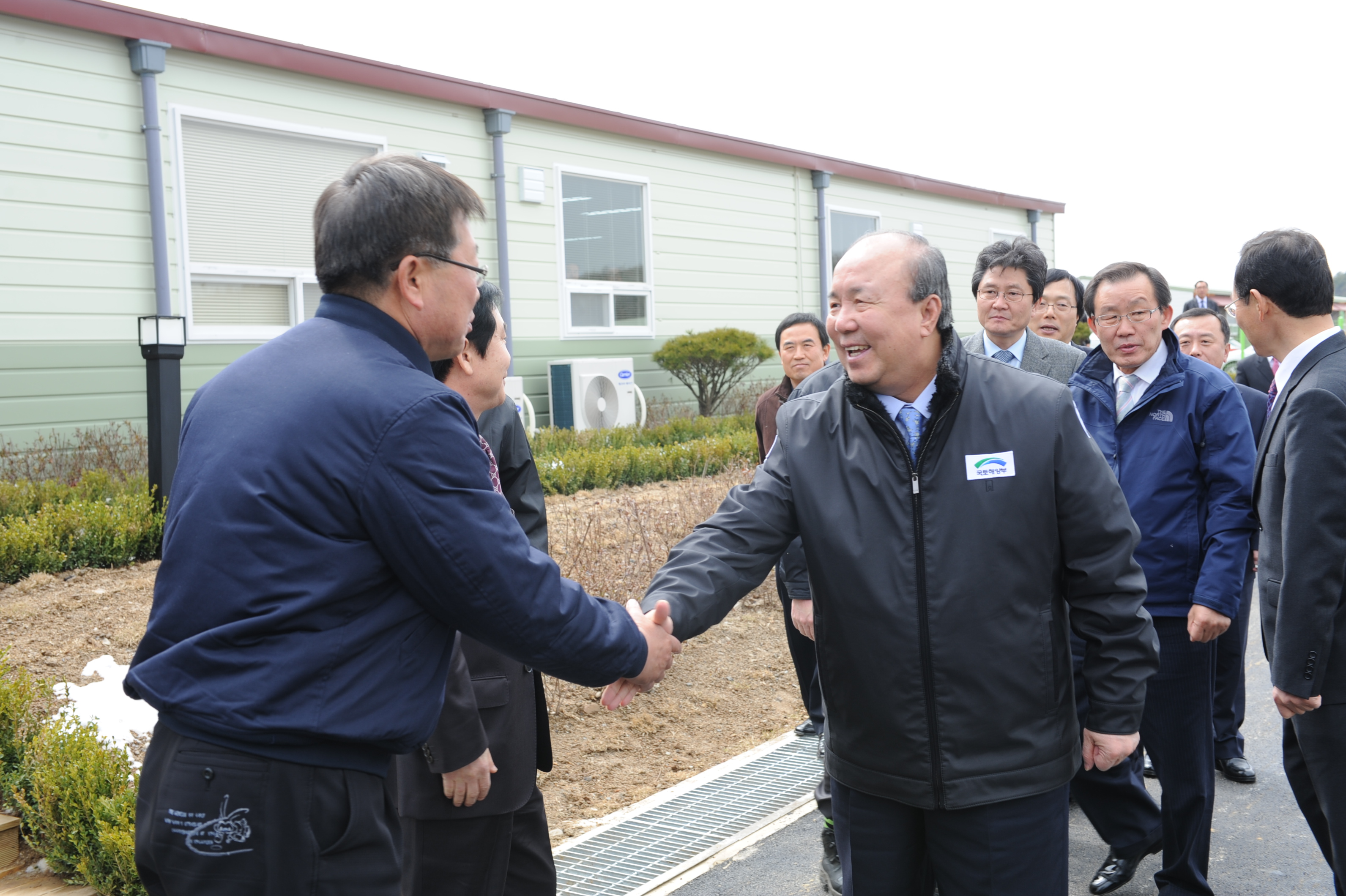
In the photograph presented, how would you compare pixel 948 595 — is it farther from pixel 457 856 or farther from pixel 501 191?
pixel 501 191

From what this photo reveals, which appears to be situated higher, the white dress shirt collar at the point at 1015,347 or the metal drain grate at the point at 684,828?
the white dress shirt collar at the point at 1015,347

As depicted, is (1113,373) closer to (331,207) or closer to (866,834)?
(866,834)

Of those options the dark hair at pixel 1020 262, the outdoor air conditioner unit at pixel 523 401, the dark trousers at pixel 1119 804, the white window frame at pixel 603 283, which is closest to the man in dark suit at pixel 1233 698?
the dark hair at pixel 1020 262

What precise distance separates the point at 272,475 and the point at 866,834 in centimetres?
179

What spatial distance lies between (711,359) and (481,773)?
12.8 meters

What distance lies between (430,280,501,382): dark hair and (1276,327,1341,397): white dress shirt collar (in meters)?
2.57

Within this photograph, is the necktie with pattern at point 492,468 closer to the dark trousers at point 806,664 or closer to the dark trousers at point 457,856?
the dark trousers at point 457,856

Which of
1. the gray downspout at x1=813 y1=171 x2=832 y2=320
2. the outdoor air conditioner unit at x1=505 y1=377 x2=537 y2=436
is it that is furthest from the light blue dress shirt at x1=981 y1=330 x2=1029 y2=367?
the gray downspout at x1=813 y1=171 x2=832 y2=320

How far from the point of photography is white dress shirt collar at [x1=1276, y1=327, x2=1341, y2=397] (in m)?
3.50

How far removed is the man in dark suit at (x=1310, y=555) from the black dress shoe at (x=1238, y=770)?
1864 millimetres

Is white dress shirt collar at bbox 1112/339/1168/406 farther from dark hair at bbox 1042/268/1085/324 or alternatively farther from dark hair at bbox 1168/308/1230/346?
dark hair at bbox 1168/308/1230/346

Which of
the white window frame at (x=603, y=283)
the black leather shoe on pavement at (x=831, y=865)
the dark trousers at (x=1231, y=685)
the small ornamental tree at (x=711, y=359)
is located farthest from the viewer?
the small ornamental tree at (x=711, y=359)

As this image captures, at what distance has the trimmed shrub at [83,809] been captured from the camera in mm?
3582

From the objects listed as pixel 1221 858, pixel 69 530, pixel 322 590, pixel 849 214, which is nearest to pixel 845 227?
pixel 849 214
